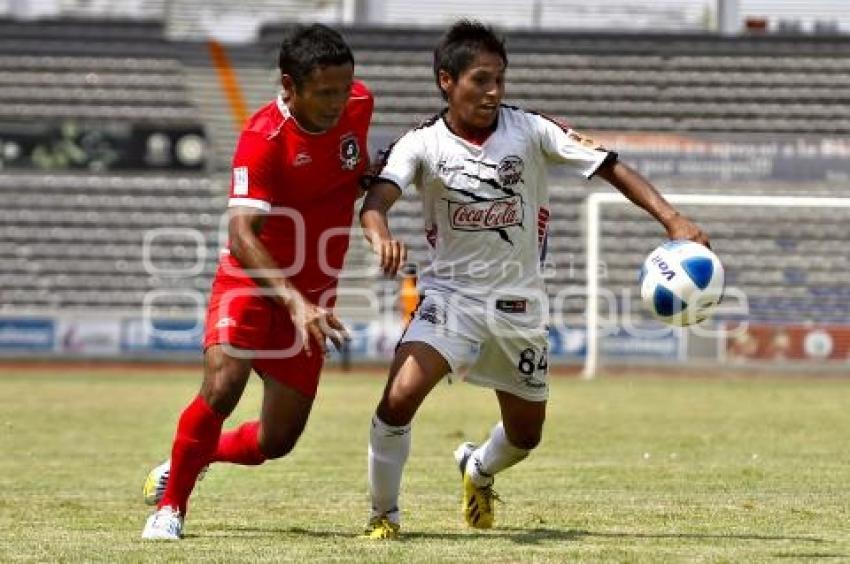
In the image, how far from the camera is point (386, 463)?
7.11 metres

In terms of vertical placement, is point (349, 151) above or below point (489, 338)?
above

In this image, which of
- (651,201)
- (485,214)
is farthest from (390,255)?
(651,201)

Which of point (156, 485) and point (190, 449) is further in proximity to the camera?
point (156, 485)

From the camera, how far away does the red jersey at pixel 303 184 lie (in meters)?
7.13

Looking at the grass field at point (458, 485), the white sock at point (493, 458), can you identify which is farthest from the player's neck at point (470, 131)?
the grass field at point (458, 485)

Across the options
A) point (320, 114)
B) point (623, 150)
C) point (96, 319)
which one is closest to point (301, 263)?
point (320, 114)

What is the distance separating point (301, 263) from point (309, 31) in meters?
1.08

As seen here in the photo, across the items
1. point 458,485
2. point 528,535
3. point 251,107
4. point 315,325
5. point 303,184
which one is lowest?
point 458,485

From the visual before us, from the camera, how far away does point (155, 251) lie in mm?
28609

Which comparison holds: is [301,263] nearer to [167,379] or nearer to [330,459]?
[330,459]

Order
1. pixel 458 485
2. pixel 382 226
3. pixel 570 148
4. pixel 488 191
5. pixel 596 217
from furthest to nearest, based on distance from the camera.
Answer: pixel 596 217
pixel 458 485
pixel 570 148
pixel 488 191
pixel 382 226

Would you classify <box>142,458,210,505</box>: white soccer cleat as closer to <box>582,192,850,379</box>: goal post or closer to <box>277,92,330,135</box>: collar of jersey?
<box>277,92,330,135</box>: collar of jersey

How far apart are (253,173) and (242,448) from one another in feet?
5.40

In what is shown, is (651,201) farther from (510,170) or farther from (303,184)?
(303,184)
